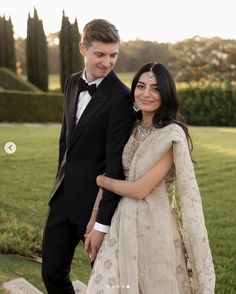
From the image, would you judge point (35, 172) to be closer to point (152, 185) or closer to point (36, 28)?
point (152, 185)

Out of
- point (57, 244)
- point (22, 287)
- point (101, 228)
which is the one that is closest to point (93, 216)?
point (101, 228)

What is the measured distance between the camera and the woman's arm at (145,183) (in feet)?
5.79

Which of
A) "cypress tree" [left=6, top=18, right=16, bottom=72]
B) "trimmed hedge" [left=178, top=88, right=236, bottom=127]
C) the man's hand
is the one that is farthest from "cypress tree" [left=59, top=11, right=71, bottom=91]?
the man's hand

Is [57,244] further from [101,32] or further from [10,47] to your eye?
[10,47]

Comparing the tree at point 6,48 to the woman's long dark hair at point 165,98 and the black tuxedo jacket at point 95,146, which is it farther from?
the woman's long dark hair at point 165,98

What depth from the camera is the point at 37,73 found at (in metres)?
22.1

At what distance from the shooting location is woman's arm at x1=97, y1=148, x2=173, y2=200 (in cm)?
177

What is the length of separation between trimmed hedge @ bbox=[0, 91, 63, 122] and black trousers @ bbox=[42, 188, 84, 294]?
15.1m

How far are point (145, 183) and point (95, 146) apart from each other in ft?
1.00

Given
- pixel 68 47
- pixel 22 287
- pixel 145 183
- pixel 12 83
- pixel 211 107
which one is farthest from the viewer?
pixel 68 47

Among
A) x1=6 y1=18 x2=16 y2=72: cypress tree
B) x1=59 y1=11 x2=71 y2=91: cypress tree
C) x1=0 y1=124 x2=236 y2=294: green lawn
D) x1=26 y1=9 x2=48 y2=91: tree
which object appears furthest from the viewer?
x1=6 y1=18 x2=16 y2=72: cypress tree

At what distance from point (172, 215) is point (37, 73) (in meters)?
21.1

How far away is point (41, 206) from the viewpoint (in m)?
4.87

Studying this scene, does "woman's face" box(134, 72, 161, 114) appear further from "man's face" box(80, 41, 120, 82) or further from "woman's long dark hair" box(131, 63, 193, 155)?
"man's face" box(80, 41, 120, 82)
